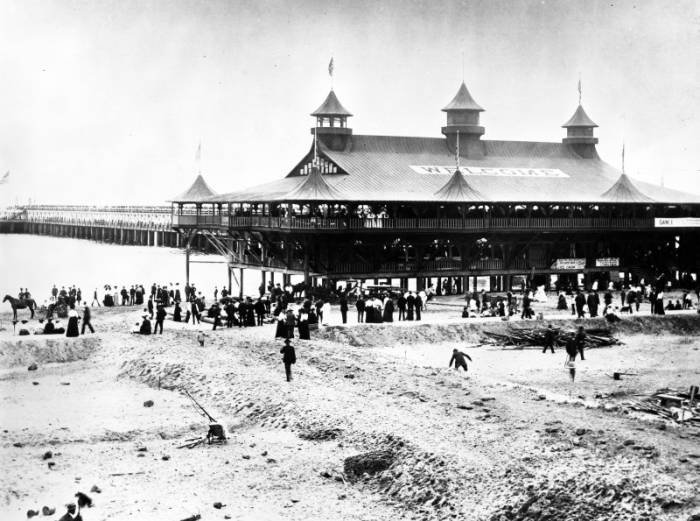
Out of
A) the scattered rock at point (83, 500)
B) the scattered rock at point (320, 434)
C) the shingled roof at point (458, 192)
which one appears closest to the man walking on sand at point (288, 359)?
the scattered rock at point (320, 434)

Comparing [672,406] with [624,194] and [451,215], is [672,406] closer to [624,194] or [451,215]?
[451,215]

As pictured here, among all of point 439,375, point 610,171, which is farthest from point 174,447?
point 610,171

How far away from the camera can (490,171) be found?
5816 centimetres

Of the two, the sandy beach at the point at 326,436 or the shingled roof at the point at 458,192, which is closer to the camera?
the sandy beach at the point at 326,436

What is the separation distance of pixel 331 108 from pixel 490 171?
1083 cm

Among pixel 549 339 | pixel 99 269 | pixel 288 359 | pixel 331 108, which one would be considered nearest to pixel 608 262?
pixel 331 108

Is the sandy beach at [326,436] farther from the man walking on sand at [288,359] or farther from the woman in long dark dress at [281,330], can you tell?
the woman in long dark dress at [281,330]

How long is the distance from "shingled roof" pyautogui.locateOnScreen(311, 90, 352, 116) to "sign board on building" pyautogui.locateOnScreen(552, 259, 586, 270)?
1579cm

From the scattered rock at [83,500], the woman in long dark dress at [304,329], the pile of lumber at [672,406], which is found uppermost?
the woman in long dark dress at [304,329]

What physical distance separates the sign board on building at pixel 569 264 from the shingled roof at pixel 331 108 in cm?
1579

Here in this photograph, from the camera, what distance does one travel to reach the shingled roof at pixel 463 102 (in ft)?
205

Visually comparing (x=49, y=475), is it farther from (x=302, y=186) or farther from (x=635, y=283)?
(x=635, y=283)

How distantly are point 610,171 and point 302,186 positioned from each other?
84.0 ft

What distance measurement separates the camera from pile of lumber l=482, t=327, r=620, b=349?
35562 mm
